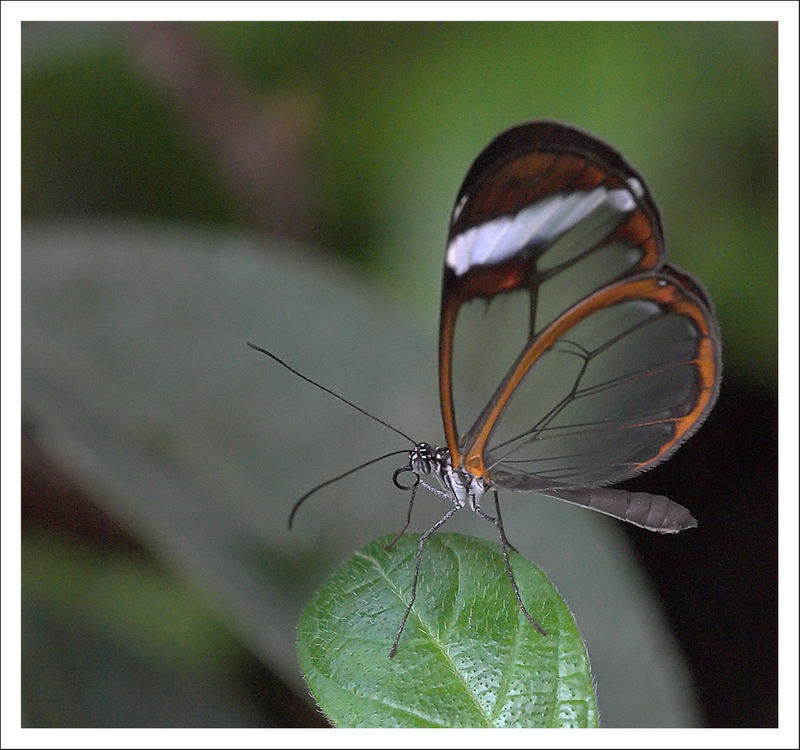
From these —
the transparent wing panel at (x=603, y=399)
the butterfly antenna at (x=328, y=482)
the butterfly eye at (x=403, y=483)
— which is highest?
the transparent wing panel at (x=603, y=399)

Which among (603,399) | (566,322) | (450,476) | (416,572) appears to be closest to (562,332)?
(566,322)

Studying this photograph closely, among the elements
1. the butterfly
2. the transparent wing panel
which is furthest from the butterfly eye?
the transparent wing panel

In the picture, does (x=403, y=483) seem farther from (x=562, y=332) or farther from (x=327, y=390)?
(x=562, y=332)

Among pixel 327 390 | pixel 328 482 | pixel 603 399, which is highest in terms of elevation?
pixel 603 399

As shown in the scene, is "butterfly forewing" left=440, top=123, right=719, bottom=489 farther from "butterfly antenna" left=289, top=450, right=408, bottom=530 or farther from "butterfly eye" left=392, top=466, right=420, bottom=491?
"butterfly antenna" left=289, top=450, right=408, bottom=530

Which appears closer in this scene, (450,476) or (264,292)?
(450,476)

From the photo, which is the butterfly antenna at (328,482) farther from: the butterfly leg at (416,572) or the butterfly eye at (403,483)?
the butterfly leg at (416,572)

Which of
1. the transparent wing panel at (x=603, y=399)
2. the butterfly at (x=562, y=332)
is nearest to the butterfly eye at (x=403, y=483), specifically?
the butterfly at (x=562, y=332)
